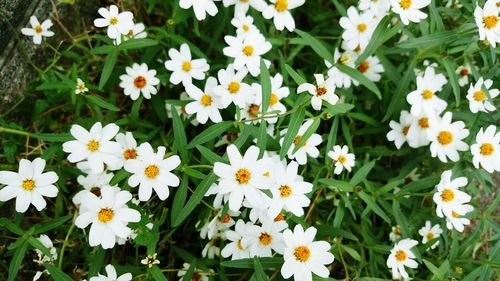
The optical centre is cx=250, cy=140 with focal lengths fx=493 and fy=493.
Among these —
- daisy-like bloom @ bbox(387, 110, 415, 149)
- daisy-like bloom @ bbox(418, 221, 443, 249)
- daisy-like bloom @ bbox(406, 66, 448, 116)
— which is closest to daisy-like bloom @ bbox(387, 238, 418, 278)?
daisy-like bloom @ bbox(418, 221, 443, 249)

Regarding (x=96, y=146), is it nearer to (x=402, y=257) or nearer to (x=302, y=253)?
(x=302, y=253)

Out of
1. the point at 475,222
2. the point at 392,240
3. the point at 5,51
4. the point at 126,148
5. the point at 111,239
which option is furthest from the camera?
the point at 475,222

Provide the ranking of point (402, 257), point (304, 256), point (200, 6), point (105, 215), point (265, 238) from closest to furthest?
point (105, 215) < point (304, 256) < point (265, 238) < point (200, 6) < point (402, 257)

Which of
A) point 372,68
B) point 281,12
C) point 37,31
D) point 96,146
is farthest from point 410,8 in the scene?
point 37,31

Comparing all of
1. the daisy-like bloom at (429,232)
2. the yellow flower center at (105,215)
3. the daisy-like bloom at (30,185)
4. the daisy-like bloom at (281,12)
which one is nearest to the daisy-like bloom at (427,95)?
the daisy-like bloom at (429,232)

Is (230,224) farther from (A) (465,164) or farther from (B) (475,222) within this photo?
(B) (475,222)

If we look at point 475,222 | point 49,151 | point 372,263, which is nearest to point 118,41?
point 49,151

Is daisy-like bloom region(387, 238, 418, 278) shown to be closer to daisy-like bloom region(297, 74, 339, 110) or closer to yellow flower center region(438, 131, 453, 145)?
yellow flower center region(438, 131, 453, 145)
